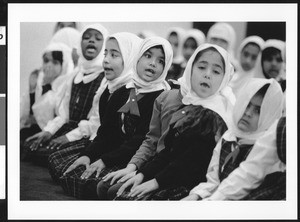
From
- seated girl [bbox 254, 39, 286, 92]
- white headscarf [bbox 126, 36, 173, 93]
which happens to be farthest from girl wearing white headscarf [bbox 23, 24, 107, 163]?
seated girl [bbox 254, 39, 286, 92]

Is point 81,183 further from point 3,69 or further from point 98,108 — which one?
point 3,69

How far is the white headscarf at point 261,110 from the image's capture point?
10.7 ft

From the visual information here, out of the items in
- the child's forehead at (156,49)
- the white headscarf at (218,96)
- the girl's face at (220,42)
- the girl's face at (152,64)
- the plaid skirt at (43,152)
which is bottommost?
the plaid skirt at (43,152)

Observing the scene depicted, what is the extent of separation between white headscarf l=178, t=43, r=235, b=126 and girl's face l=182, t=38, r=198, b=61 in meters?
0.34

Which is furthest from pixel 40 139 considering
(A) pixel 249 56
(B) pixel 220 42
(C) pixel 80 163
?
(A) pixel 249 56

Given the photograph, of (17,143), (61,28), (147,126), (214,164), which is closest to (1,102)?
(17,143)

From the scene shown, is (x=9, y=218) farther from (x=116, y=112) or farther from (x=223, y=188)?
(x=223, y=188)

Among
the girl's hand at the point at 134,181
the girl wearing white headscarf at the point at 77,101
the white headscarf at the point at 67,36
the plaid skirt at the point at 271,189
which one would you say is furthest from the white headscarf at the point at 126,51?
the plaid skirt at the point at 271,189

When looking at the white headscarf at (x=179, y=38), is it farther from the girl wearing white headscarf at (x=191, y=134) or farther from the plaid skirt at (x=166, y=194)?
the plaid skirt at (x=166, y=194)

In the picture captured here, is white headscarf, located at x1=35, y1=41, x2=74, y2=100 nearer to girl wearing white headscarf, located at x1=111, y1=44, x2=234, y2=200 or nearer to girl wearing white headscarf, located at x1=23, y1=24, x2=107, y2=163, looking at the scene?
girl wearing white headscarf, located at x1=23, y1=24, x2=107, y2=163

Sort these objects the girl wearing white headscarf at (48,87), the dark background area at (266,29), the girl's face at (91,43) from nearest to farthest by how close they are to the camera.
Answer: the dark background area at (266,29) < the girl's face at (91,43) < the girl wearing white headscarf at (48,87)

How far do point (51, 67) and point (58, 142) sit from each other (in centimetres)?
40

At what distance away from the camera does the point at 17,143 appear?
140 inches

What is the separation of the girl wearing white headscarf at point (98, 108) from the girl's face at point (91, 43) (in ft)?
0.23
